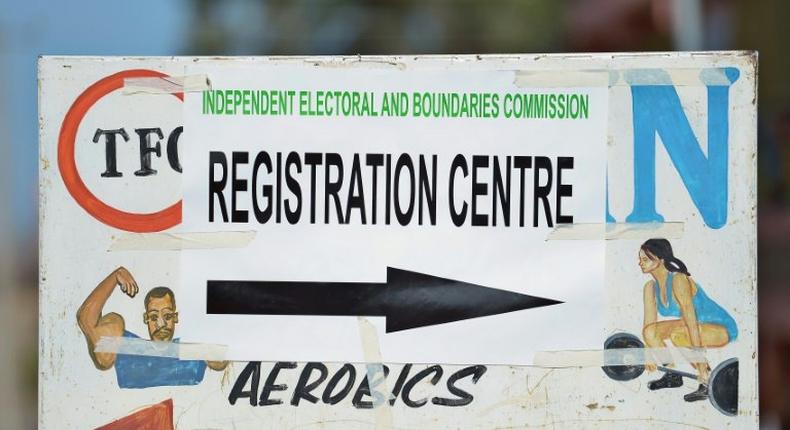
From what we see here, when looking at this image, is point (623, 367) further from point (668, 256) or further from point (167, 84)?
point (167, 84)

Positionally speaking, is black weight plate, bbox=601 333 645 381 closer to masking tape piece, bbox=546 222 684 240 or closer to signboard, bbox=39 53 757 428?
signboard, bbox=39 53 757 428

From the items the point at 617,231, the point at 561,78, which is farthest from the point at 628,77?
the point at 617,231

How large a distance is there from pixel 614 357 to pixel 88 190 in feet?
4.83

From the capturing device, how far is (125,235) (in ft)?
9.73

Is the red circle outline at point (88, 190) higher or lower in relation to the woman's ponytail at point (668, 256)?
higher

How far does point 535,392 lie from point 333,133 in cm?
87

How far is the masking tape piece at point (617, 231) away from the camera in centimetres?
289

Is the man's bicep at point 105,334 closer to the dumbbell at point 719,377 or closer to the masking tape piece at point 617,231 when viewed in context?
the masking tape piece at point 617,231

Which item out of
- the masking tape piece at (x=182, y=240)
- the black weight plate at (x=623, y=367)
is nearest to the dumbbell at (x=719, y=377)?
the black weight plate at (x=623, y=367)

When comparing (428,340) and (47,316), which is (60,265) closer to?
(47,316)

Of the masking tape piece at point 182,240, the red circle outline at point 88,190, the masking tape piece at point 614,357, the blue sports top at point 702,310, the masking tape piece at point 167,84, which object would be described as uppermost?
the masking tape piece at point 167,84
